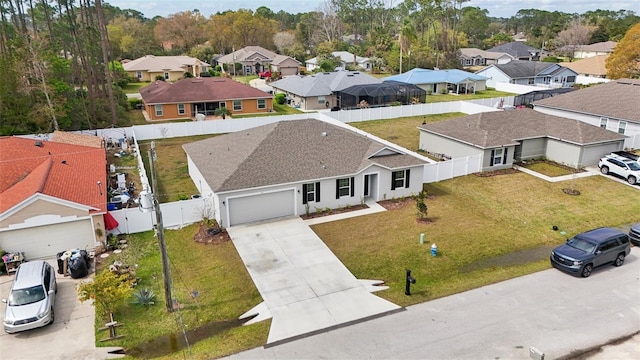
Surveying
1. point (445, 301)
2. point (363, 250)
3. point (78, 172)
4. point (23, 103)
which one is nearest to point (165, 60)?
point (23, 103)

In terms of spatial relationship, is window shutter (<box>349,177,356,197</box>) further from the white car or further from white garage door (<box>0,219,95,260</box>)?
the white car

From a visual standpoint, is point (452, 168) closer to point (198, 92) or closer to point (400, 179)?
point (400, 179)

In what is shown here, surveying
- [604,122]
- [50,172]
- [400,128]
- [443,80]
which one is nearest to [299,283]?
[50,172]

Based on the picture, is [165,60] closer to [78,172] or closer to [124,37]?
[124,37]

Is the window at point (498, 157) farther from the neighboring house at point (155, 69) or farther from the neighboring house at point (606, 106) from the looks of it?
the neighboring house at point (155, 69)

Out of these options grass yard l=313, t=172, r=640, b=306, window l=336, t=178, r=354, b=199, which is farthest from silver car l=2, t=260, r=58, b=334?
window l=336, t=178, r=354, b=199
